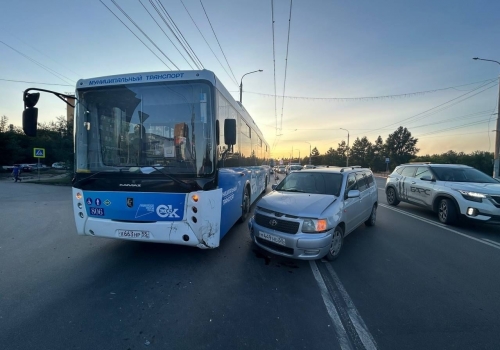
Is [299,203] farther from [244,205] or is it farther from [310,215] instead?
[244,205]

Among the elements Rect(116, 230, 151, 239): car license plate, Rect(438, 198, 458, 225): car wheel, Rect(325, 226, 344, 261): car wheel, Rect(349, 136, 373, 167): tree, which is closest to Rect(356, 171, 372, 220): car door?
Rect(325, 226, 344, 261): car wheel

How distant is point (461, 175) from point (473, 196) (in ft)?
4.91

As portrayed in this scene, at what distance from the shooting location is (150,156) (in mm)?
4059

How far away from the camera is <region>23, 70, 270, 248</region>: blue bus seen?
3910 mm

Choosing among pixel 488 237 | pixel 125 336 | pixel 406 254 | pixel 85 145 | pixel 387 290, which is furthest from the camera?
pixel 488 237

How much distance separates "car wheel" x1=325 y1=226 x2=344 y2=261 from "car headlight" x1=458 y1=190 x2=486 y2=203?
16.1 ft

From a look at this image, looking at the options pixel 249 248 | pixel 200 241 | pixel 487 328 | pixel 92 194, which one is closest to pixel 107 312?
pixel 200 241

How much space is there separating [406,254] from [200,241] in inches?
171

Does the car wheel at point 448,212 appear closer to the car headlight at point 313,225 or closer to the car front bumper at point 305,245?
the car front bumper at point 305,245

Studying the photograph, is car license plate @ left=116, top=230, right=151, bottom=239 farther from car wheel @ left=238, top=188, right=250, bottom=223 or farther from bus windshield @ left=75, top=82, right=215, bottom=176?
car wheel @ left=238, top=188, right=250, bottom=223

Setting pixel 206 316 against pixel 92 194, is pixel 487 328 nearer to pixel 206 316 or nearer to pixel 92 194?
pixel 206 316

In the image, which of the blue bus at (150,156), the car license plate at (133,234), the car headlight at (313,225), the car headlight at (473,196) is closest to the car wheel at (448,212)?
the car headlight at (473,196)

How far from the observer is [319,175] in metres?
5.65

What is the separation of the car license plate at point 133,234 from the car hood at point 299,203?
2.21 meters
